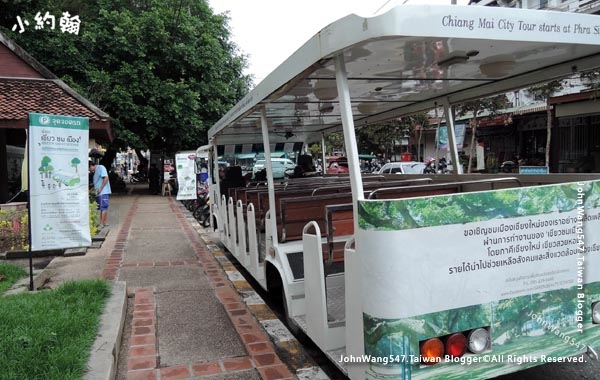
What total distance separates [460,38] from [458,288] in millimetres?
1360

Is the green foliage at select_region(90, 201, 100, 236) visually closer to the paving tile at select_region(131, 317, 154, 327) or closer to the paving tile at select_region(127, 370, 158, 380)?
the paving tile at select_region(131, 317, 154, 327)

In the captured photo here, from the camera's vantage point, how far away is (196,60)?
19.8 m

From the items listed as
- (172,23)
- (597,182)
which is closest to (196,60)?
(172,23)

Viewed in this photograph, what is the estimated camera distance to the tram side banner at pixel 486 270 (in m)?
2.39

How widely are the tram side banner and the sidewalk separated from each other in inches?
53.3

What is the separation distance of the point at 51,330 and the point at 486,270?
3255 millimetres

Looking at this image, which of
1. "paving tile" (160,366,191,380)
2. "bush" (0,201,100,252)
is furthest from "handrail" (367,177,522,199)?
"bush" (0,201,100,252)

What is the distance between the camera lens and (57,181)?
20.1 ft

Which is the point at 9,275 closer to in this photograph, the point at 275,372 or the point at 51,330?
the point at 51,330

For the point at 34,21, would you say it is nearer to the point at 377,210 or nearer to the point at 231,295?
the point at 231,295

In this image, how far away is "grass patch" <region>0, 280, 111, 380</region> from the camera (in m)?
3.04

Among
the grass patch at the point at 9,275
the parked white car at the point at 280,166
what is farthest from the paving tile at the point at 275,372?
the parked white car at the point at 280,166

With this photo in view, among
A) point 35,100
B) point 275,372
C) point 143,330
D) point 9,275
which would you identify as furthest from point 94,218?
point 275,372

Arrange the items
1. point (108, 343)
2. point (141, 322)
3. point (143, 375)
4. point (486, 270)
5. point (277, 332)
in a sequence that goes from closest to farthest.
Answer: point (486, 270) < point (143, 375) < point (108, 343) < point (277, 332) < point (141, 322)
